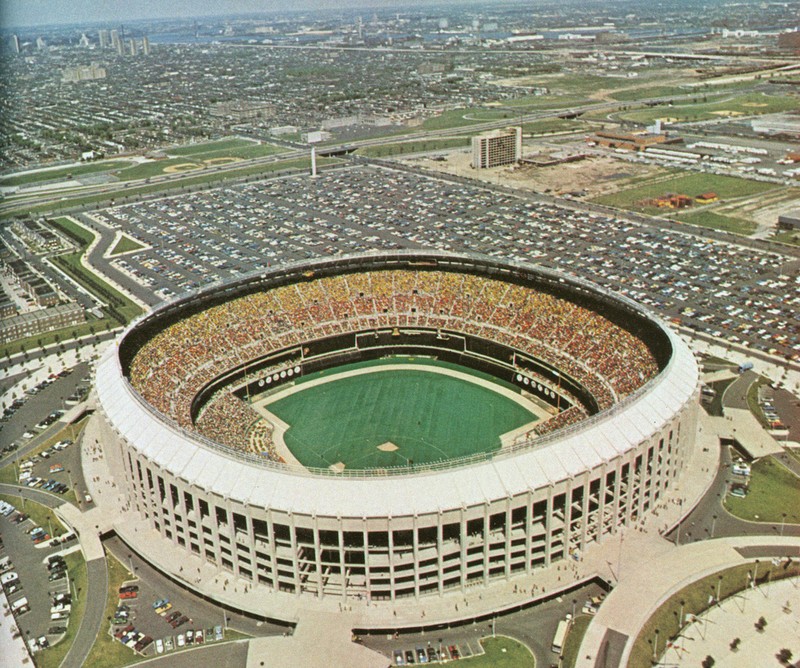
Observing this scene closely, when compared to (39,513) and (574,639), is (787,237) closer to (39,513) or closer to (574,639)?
(574,639)

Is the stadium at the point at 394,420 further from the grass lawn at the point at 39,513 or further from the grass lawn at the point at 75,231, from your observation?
the grass lawn at the point at 75,231

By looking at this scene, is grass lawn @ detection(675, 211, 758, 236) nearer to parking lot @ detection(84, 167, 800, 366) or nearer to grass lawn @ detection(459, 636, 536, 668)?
parking lot @ detection(84, 167, 800, 366)

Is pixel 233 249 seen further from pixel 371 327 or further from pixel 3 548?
pixel 3 548

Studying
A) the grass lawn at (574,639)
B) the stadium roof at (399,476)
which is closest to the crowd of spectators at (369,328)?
the stadium roof at (399,476)

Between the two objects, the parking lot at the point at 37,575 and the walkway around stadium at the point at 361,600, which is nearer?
the walkway around stadium at the point at 361,600

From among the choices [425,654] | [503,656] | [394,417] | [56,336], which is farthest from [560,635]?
[56,336]
